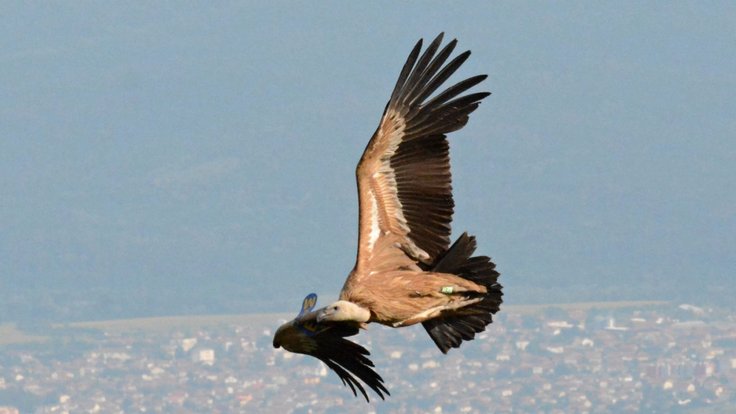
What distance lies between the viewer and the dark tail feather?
22.4 meters

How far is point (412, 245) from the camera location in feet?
73.6

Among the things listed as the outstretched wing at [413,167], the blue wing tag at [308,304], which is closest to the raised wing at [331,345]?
the blue wing tag at [308,304]

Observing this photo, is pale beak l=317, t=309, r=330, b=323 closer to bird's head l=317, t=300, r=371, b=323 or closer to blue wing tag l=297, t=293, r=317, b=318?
bird's head l=317, t=300, r=371, b=323

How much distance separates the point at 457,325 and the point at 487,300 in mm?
506

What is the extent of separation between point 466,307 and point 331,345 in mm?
1806

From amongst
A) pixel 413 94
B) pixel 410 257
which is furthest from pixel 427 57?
pixel 410 257

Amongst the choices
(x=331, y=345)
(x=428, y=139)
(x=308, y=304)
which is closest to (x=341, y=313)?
(x=308, y=304)

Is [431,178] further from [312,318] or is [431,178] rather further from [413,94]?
[312,318]

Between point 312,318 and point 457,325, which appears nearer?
point 312,318

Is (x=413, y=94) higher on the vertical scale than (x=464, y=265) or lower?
higher

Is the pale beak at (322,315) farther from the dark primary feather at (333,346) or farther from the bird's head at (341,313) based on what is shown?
the dark primary feather at (333,346)

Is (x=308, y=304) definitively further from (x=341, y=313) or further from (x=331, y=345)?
(x=341, y=313)

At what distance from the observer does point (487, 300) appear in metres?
22.6

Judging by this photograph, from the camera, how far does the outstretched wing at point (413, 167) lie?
22.2 m
